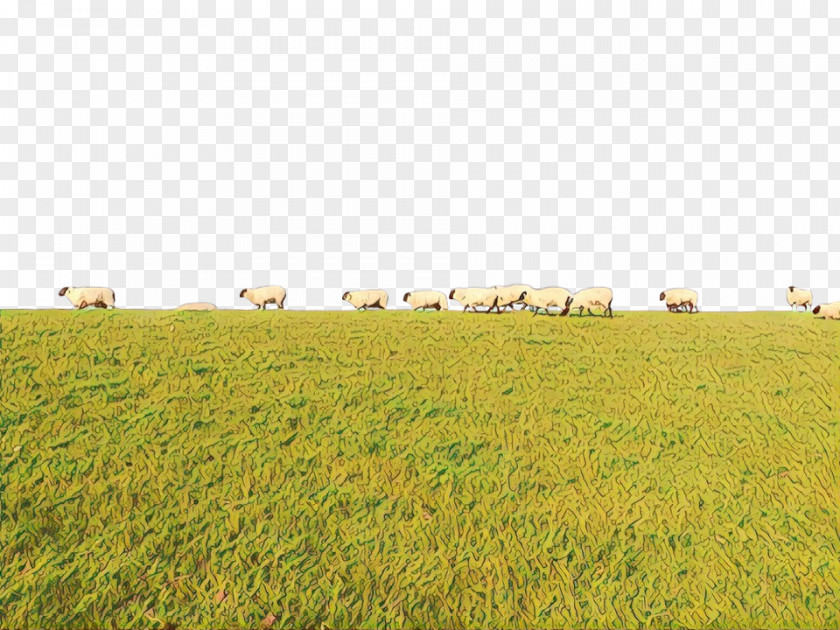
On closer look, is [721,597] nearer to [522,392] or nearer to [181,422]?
[522,392]

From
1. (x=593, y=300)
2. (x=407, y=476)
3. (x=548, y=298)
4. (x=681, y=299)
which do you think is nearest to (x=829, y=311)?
(x=681, y=299)

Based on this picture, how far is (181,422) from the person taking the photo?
42.5 ft

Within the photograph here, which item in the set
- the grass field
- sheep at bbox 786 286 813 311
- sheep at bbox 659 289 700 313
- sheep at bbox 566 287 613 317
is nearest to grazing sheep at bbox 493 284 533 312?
sheep at bbox 566 287 613 317

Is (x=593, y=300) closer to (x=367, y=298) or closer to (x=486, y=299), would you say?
(x=486, y=299)

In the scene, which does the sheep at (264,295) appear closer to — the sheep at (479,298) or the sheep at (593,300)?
the sheep at (479,298)

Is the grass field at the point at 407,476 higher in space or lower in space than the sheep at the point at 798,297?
lower

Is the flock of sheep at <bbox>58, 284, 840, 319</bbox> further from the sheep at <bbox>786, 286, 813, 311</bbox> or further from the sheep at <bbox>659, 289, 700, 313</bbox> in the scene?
the sheep at <bbox>786, 286, 813, 311</bbox>

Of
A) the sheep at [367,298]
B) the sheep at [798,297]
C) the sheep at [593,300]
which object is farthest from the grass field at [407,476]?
the sheep at [798,297]

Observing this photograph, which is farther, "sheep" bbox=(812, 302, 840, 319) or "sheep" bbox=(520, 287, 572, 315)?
"sheep" bbox=(520, 287, 572, 315)

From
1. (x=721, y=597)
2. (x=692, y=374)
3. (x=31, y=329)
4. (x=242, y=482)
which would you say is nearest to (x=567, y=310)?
(x=692, y=374)

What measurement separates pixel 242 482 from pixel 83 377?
5.48 metres

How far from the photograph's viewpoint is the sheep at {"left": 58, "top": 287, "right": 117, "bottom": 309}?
64.7 ft

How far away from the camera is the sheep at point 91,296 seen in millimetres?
19734

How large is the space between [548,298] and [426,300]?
4.68 metres
